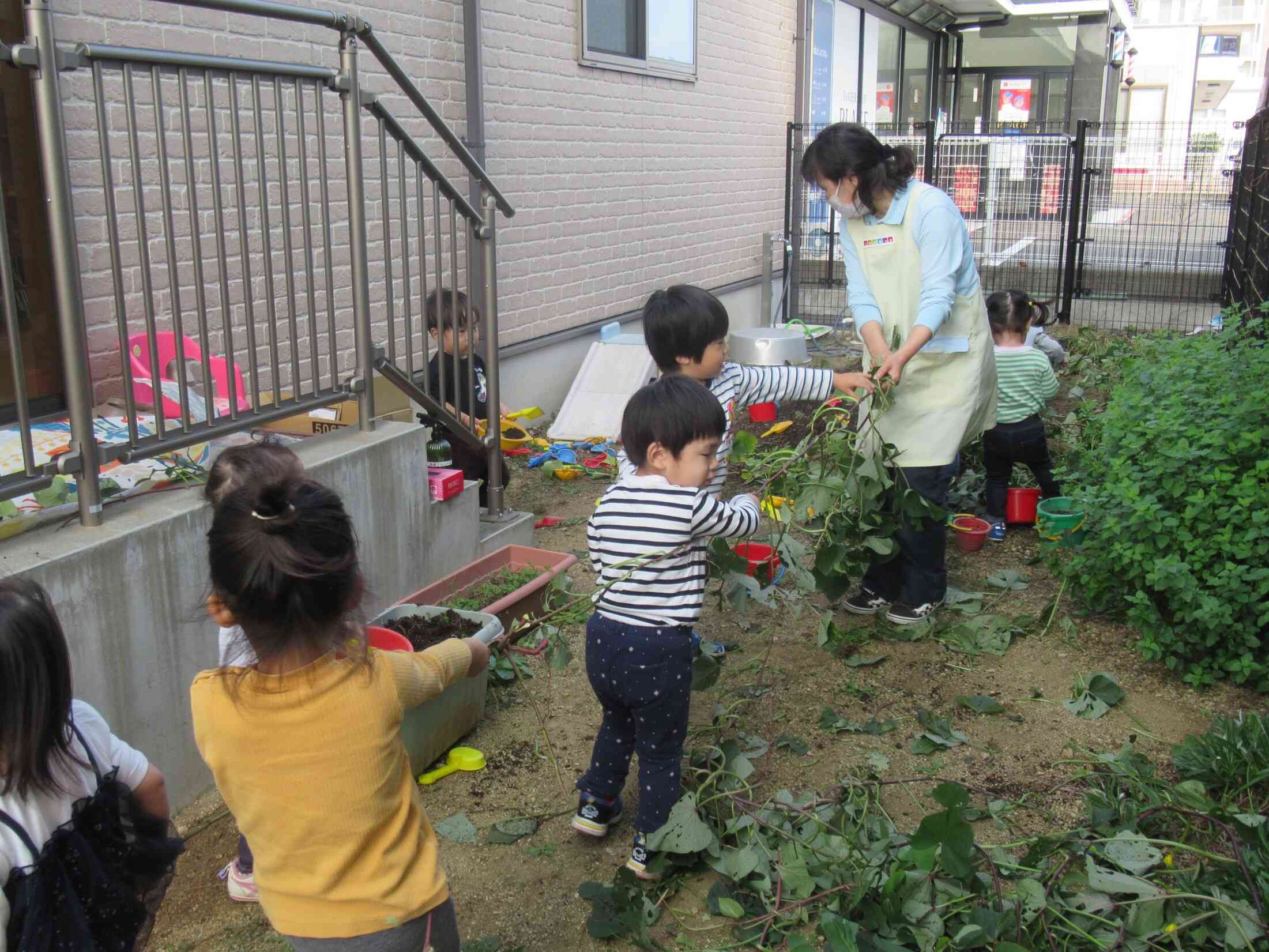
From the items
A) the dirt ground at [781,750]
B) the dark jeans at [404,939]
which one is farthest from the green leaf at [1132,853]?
the dark jeans at [404,939]

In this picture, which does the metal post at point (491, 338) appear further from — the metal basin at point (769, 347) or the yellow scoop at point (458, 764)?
the metal basin at point (769, 347)

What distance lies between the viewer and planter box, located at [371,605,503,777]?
3.20 meters

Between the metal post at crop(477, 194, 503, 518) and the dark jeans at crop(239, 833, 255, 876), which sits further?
the metal post at crop(477, 194, 503, 518)

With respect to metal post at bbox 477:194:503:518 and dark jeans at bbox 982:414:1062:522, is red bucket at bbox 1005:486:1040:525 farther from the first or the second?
metal post at bbox 477:194:503:518

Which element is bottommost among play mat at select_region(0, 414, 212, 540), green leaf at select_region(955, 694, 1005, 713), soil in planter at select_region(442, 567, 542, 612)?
green leaf at select_region(955, 694, 1005, 713)

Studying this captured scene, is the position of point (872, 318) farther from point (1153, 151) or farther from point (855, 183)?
point (1153, 151)

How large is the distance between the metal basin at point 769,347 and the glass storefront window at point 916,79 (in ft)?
33.8

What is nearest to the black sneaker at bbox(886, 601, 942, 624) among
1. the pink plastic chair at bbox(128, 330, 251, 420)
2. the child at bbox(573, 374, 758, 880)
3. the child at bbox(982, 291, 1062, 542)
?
the child at bbox(982, 291, 1062, 542)

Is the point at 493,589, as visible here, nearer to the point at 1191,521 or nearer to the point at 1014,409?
the point at 1191,521

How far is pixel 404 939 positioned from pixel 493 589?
7.69 ft

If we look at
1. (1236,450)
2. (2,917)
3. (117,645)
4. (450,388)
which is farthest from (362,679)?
(450,388)

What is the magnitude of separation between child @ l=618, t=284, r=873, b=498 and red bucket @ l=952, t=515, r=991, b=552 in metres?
1.86

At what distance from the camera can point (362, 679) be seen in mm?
1832

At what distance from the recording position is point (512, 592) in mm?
4121
